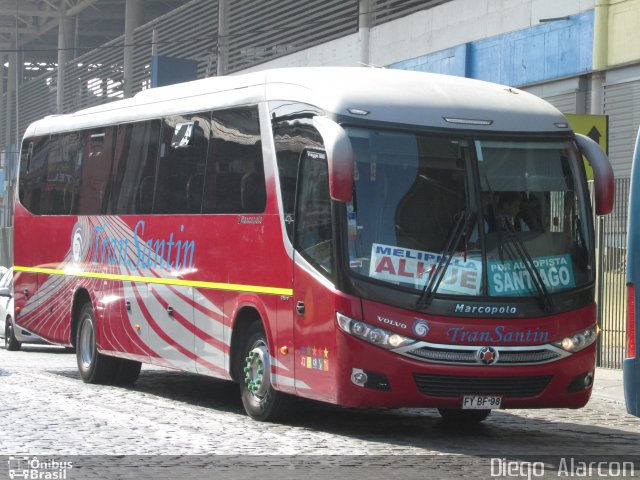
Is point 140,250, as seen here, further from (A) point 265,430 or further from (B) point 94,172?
(A) point 265,430

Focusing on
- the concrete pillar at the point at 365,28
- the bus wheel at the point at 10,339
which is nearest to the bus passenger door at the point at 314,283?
Answer: the bus wheel at the point at 10,339

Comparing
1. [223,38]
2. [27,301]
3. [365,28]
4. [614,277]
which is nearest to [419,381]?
[614,277]

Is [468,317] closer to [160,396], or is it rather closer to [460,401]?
[460,401]

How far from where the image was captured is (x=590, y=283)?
12070 mm

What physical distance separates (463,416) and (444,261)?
2621mm

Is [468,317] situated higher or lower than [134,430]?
higher

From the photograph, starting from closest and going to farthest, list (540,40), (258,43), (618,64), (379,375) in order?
(379,375)
(618,64)
(540,40)
(258,43)

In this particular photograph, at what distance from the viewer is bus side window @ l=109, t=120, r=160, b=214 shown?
1583cm

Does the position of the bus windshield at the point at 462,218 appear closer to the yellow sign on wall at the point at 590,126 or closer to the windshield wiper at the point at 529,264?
the windshield wiper at the point at 529,264

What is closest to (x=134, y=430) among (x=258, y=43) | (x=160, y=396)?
(x=160, y=396)

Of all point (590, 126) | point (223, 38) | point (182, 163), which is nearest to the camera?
point (182, 163)

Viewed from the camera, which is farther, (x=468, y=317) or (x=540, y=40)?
(x=540, y=40)

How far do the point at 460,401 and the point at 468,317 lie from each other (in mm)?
706

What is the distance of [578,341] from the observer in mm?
11914
